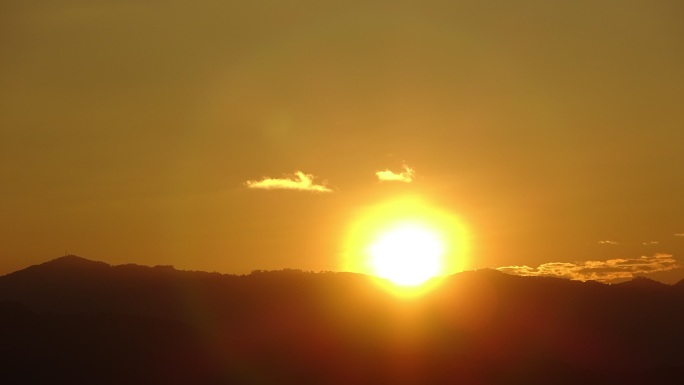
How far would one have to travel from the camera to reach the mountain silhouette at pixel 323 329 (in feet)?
402

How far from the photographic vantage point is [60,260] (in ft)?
513

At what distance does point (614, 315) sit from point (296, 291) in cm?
5793

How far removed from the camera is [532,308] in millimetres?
161250

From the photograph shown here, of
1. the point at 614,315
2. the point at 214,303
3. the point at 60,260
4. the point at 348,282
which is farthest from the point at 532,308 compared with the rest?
the point at 60,260

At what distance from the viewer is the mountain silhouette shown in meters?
123

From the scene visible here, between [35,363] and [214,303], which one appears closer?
[35,363]

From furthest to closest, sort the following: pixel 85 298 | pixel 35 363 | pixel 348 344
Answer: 1. pixel 85 298
2. pixel 348 344
3. pixel 35 363

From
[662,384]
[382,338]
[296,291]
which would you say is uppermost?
[296,291]

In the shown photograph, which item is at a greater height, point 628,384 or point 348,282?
point 348,282

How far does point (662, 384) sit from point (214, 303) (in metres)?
75.7

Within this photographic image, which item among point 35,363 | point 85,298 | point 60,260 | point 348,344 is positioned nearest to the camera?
point 35,363

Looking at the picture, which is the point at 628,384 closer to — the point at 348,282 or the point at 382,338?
the point at 382,338

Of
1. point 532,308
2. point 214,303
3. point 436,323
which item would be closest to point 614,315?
point 532,308

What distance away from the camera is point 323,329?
142 m
